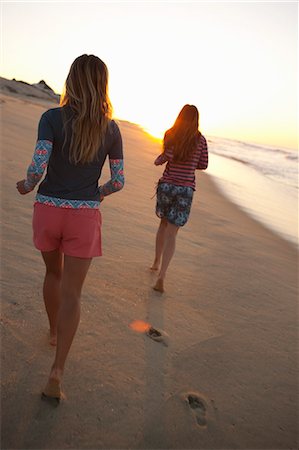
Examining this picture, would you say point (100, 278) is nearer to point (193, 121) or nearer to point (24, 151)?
point (193, 121)

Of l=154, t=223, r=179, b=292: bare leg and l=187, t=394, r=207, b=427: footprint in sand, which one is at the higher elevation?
l=154, t=223, r=179, b=292: bare leg

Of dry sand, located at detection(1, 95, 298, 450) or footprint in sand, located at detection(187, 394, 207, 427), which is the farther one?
footprint in sand, located at detection(187, 394, 207, 427)

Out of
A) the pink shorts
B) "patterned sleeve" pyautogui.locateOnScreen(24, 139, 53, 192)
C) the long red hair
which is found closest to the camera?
"patterned sleeve" pyautogui.locateOnScreen(24, 139, 53, 192)

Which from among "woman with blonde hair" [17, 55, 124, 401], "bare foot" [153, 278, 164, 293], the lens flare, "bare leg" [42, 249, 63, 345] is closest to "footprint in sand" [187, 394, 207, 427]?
the lens flare

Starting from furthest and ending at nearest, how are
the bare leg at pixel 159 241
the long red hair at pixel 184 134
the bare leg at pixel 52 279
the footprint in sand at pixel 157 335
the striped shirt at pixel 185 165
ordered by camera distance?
the bare leg at pixel 159 241 < the striped shirt at pixel 185 165 < the long red hair at pixel 184 134 < the footprint in sand at pixel 157 335 < the bare leg at pixel 52 279

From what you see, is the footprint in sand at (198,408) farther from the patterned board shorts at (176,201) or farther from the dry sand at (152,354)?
the patterned board shorts at (176,201)

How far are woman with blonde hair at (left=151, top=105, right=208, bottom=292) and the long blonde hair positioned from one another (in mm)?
1885

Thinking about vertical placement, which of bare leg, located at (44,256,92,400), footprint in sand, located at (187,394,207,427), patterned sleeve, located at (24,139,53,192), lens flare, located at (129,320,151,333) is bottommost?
footprint in sand, located at (187,394,207,427)

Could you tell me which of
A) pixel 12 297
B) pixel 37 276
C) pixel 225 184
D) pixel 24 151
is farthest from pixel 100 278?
pixel 225 184

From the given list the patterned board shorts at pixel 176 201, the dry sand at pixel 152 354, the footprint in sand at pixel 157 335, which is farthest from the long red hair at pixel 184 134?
the footprint in sand at pixel 157 335

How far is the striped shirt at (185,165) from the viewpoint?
4.18 meters

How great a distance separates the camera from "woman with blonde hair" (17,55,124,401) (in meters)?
2.18

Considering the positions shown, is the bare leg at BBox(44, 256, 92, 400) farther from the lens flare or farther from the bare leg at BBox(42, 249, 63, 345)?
the lens flare

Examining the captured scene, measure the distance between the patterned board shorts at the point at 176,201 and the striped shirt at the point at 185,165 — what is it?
0.22 feet
